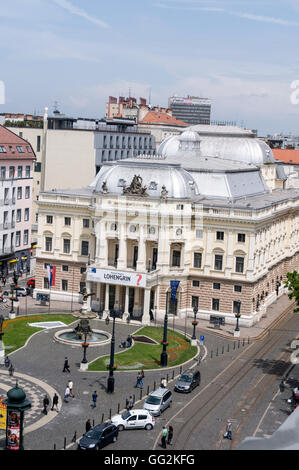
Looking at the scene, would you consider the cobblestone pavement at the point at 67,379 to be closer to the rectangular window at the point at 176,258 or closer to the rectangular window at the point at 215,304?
the rectangular window at the point at 215,304

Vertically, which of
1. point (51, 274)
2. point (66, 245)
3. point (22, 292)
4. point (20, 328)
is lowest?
point (20, 328)

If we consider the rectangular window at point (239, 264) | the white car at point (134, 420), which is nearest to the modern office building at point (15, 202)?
the rectangular window at point (239, 264)

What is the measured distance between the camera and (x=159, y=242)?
91.9 m

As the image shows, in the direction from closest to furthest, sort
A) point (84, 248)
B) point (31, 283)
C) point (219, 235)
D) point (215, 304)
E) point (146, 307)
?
point (146, 307), point (219, 235), point (215, 304), point (84, 248), point (31, 283)

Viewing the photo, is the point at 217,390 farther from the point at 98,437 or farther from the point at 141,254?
the point at 141,254

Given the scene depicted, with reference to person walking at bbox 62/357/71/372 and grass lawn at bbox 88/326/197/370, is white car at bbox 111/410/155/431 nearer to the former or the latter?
person walking at bbox 62/357/71/372

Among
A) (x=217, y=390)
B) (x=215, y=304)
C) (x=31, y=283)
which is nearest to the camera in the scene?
(x=217, y=390)

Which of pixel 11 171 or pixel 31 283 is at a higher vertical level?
pixel 11 171

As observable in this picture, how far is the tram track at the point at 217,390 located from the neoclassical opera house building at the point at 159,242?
10.6 m

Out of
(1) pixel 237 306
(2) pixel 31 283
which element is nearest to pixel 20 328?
(2) pixel 31 283

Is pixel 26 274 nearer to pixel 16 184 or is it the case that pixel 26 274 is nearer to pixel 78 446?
pixel 16 184

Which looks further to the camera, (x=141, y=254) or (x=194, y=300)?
(x=194, y=300)

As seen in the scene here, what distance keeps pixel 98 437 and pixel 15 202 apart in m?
74.2

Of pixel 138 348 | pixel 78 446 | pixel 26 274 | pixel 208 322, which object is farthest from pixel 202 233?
pixel 78 446
